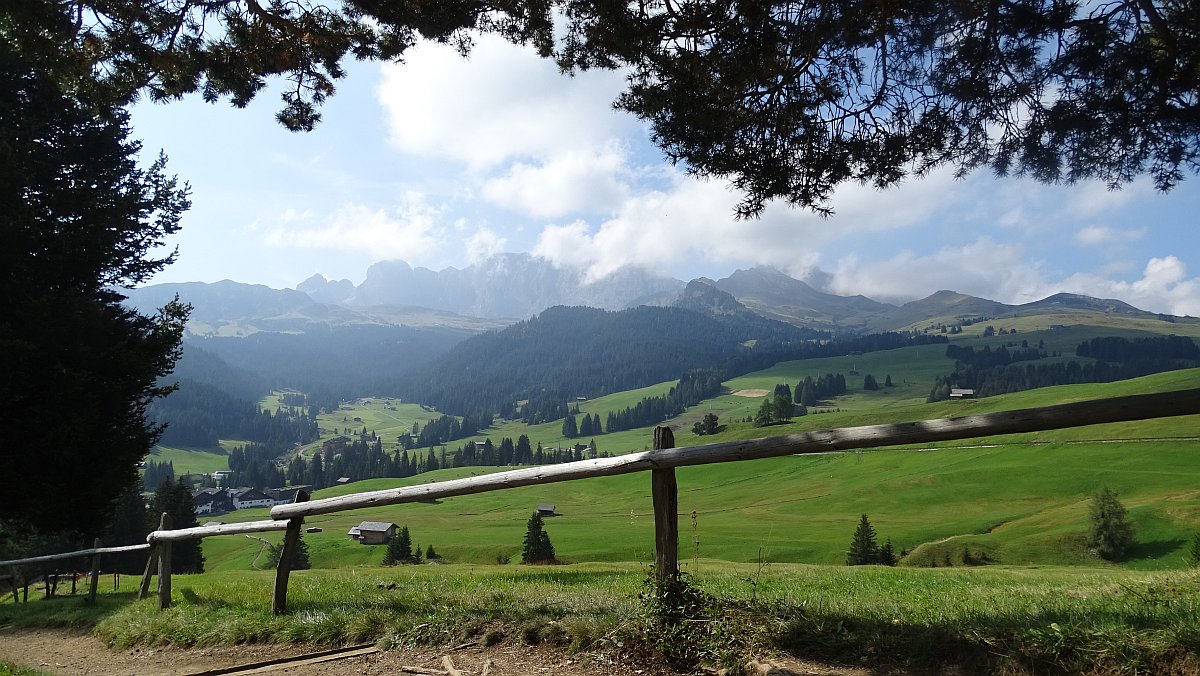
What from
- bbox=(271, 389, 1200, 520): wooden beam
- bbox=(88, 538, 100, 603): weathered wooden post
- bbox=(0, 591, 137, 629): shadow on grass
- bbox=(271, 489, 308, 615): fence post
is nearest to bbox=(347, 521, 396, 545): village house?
bbox=(0, 591, 137, 629): shadow on grass

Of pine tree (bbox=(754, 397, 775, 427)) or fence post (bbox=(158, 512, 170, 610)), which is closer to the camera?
fence post (bbox=(158, 512, 170, 610))

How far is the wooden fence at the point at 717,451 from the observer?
14.4 ft

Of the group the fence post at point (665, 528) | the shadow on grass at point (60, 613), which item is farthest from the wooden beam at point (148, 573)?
the fence post at point (665, 528)

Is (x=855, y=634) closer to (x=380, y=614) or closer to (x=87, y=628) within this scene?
(x=380, y=614)

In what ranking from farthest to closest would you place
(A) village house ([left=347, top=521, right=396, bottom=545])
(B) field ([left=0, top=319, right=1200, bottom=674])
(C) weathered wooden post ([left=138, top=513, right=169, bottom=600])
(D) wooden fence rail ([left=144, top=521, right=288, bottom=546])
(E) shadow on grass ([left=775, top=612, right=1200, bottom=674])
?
1. (A) village house ([left=347, top=521, right=396, bottom=545])
2. (C) weathered wooden post ([left=138, top=513, right=169, bottom=600])
3. (D) wooden fence rail ([left=144, top=521, right=288, bottom=546])
4. (B) field ([left=0, top=319, right=1200, bottom=674])
5. (E) shadow on grass ([left=775, top=612, right=1200, bottom=674])

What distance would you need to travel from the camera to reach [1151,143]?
22.8 feet

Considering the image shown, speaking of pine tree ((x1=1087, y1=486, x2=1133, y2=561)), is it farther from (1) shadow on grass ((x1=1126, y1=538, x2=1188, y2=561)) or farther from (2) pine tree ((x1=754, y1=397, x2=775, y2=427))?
(2) pine tree ((x1=754, y1=397, x2=775, y2=427))

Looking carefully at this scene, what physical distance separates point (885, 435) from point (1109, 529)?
2693 inches

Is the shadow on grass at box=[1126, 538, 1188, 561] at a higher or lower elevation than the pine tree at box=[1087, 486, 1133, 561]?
lower

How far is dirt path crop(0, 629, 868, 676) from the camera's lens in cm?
559

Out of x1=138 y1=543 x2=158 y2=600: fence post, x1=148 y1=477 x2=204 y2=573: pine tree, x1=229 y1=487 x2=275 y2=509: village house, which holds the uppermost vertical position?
x1=138 y1=543 x2=158 y2=600: fence post

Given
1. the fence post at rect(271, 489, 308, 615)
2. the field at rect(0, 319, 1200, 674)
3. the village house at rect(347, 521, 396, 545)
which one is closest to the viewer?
the field at rect(0, 319, 1200, 674)

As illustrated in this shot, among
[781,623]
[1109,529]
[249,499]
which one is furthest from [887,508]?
[249,499]

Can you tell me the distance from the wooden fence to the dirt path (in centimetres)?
100
